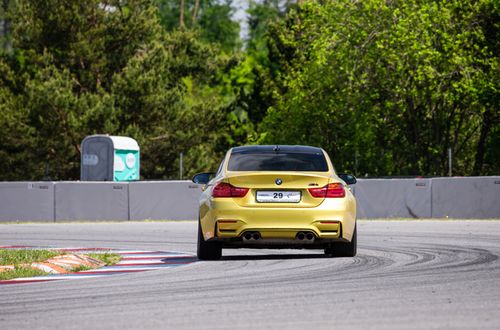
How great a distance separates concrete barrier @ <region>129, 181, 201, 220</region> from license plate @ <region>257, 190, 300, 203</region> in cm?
1810

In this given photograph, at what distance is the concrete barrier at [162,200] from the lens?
3256 cm

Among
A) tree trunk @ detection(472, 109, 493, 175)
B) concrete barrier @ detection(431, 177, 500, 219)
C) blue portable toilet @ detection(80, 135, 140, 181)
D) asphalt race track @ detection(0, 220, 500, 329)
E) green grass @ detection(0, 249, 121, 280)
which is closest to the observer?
asphalt race track @ detection(0, 220, 500, 329)

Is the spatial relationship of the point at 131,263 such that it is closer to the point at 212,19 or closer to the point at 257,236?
the point at 257,236

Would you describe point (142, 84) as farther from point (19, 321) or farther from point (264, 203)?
point (19, 321)

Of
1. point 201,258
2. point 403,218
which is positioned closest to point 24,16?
point 403,218

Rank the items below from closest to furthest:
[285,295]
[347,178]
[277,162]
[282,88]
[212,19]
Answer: [285,295]
[277,162]
[347,178]
[282,88]
[212,19]

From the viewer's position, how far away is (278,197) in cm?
1448

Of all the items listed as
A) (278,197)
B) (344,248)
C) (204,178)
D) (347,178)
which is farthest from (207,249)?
(347,178)

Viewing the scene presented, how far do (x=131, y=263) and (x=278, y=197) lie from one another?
2.31 metres

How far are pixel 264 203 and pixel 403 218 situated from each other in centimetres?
1793

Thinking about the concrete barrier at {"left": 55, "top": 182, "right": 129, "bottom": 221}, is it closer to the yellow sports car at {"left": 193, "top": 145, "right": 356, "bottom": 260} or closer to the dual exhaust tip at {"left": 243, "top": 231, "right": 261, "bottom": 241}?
the yellow sports car at {"left": 193, "top": 145, "right": 356, "bottom": 260}

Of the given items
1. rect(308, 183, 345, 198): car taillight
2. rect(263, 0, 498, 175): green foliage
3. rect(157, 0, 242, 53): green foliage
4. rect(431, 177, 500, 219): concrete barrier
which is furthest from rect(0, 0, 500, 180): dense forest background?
rect(157, 0, 242, 53): green foliage

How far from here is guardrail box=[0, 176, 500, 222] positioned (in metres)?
31.8

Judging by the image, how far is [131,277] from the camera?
12953mm
